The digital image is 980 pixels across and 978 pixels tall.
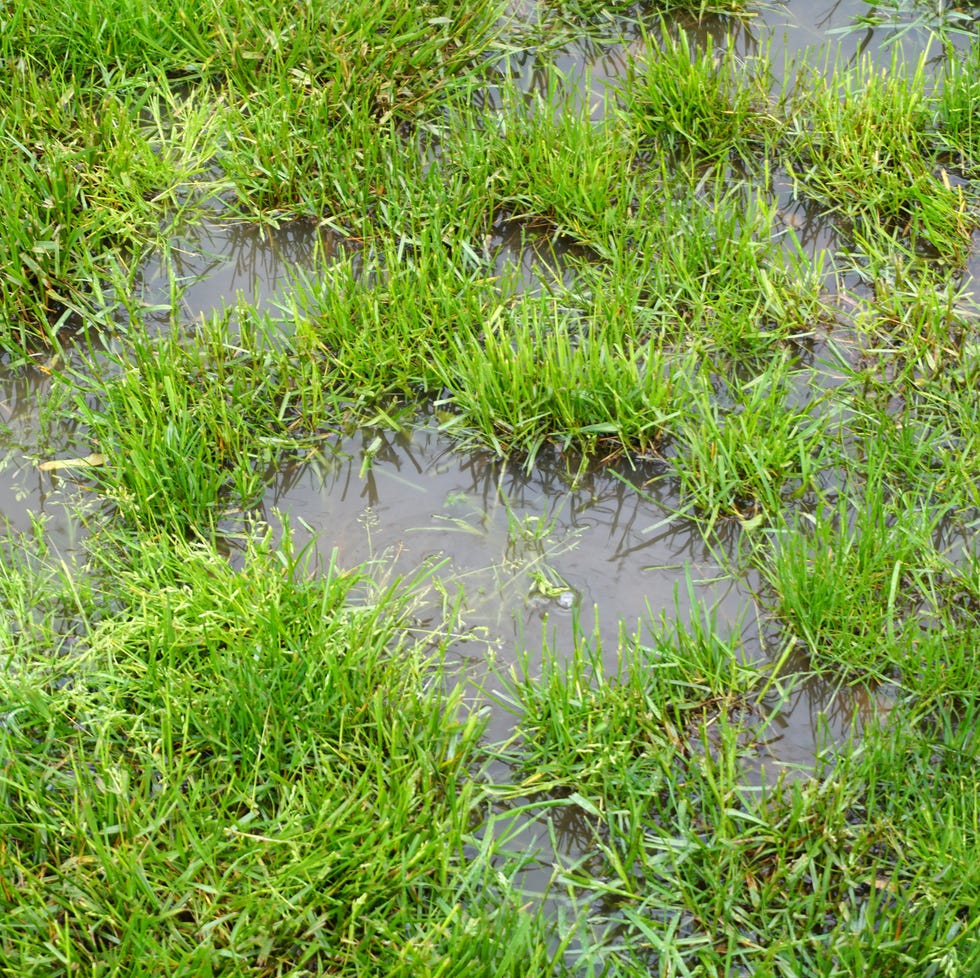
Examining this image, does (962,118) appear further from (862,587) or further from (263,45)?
(263,45)

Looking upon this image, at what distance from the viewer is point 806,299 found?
3.17 m

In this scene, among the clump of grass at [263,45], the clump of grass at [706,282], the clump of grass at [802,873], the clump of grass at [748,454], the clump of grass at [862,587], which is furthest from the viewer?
the clump of grass at [263,45]

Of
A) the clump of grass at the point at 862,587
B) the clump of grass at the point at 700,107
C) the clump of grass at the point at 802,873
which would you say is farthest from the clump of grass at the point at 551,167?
the clump of grass at the point at 802,873

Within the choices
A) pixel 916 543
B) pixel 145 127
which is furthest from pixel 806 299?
pixel 145 127

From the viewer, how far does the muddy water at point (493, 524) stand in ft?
8.79

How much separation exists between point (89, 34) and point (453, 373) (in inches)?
69.5

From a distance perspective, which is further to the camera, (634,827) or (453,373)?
(453,373)

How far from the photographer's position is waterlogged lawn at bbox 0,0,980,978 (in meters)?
2.25

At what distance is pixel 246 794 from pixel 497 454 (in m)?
1.10

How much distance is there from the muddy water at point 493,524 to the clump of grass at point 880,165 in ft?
2.90

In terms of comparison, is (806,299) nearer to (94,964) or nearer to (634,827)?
(634,827)

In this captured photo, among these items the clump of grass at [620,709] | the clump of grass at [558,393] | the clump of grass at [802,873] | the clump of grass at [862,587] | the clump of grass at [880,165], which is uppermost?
the clump of grass at [880,165]

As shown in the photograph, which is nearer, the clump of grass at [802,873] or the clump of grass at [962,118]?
the clump of grass at [802,873]

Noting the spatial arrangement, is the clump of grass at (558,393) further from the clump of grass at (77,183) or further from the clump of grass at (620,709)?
the clump of grass at (77,183)
